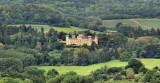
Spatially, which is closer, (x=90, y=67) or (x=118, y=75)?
(x=118, y=75)

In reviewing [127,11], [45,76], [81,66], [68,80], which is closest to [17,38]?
[81,66]

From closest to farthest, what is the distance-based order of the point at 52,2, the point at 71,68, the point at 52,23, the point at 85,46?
1. the point at 71,68
2. the point at 85,46
3. the point at 52,23
4. the point at 52,2

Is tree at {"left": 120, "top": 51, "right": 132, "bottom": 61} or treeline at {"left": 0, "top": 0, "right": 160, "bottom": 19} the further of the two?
treeline at {"left": 0, "top": 0, "right": 160, "bottom": 19}

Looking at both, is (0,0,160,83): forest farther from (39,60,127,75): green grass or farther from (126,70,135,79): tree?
(39,60,127,75): green grass

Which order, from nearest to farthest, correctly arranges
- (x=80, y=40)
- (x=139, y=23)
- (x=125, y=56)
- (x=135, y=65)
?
(x=135, y=65) → (x=125, y=56) → (x=80, y=40) → (x=139, y=23)

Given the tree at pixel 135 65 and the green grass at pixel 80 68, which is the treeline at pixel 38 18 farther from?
the tree at pixel 135 65

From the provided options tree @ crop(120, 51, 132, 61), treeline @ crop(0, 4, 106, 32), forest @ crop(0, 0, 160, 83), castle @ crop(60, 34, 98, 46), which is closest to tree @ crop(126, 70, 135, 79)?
forest @ crop(0, 0, 160, 83)

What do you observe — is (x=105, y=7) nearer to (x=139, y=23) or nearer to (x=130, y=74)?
(x=139, y=23)

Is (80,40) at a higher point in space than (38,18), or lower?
higher

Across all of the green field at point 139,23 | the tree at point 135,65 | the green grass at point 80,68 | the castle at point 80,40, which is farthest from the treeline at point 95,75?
the green field at point 139,23

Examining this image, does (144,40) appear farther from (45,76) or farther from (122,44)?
(45,76)

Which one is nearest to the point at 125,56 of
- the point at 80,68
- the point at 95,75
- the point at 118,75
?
the point at 80,68
